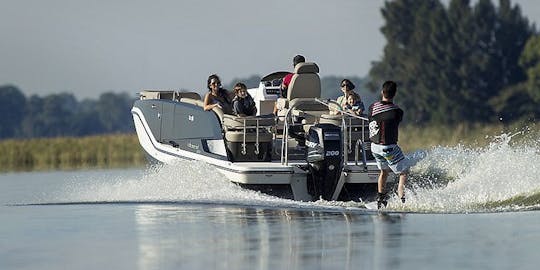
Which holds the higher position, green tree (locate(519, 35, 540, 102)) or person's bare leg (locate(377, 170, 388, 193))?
green tree (locate(519, 35, 540, 102))

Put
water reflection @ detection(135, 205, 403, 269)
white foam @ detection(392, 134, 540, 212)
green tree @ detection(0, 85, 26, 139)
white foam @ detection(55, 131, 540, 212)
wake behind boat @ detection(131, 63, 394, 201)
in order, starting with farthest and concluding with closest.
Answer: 1. green tree @ detection(0, 85, 26, 139)
2. wake behind boat @ detection(131, 63, 394, 201)
3. white foam @ detection(55, 131, 540, 212)
4. white foam @ detection(392, 134, 540, 212)
5. water reflection @ detection(135, 205, 403, 269)

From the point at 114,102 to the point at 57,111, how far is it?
24.8 metres

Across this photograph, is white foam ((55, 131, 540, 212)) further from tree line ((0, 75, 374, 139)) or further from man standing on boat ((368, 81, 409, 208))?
tree line ((0, 75, 374, 139))

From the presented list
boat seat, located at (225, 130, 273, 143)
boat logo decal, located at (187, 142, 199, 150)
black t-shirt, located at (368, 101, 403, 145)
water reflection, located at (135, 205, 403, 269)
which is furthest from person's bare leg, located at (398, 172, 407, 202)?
boat logo decal, located at (187, 142, 199, 150)

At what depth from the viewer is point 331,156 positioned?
19672 millimetres

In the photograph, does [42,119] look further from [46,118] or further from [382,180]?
[382,180]

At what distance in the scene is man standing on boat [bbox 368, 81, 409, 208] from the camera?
18.1 meters

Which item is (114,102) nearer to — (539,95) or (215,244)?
(539,95)

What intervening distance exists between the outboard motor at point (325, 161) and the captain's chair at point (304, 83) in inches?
88.4

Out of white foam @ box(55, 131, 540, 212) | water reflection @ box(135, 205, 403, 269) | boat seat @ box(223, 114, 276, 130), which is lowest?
water reflection @ box(135, 205, 403, 269)

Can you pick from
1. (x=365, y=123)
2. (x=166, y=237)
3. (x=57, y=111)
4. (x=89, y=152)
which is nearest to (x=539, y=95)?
(x=89, y=152)

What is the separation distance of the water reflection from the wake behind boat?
816mm

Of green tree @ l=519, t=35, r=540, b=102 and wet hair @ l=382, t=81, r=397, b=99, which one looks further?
green tree @ l=519, t=35, r=540, b=102

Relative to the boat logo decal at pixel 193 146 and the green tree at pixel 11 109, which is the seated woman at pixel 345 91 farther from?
the green tree at pixel 11 109
